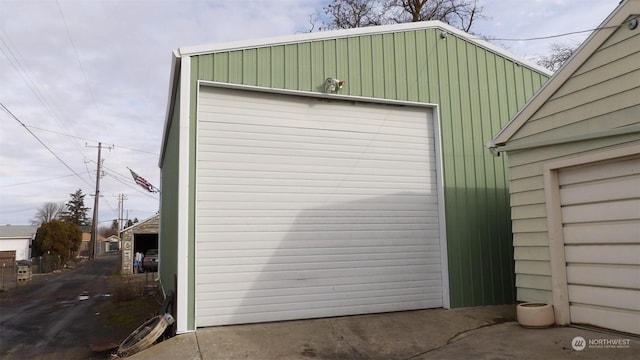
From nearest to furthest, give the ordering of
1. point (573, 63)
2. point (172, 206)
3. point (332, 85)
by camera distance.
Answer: point (573, 63)
point (332, 85)
point (172, 206)

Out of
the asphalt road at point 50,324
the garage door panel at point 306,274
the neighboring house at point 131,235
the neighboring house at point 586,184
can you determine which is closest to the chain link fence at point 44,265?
the neighboring house at point 131,235

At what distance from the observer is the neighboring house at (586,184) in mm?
5246

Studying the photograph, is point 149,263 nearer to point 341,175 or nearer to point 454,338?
point 341,175

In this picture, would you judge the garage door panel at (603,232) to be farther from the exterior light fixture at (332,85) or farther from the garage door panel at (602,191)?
the exterior light fixture at (332,85)

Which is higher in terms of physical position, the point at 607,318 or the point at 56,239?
the point at 56,239

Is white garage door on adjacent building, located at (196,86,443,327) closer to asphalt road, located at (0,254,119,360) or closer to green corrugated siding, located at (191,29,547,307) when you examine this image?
green corrugated siding, located at (191,29,547,307)

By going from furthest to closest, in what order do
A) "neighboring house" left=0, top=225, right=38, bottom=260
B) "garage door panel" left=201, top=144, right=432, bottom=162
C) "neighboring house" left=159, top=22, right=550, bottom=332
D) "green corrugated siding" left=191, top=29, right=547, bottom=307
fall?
1. "neighboring house" left=0, top=225, right=38, bottom=260
2. "green corrugated siding" left=191, top=29, right=547, bottom=307
3. "garage door panel" left=201, top=144, right=432, bottom=162
4. "neighboring house" left=159, top=22, right=550, bottom=332

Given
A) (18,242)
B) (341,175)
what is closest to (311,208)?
(341,175)

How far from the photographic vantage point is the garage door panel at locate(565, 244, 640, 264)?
518 cm

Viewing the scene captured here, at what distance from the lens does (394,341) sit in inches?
247

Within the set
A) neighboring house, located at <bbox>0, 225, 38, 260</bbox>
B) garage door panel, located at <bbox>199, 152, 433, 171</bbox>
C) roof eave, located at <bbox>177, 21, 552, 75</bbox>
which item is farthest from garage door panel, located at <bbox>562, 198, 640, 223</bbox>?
neighboring house, located at <bbox>0, 225, 38, 260</bbox>

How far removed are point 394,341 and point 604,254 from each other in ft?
9.37

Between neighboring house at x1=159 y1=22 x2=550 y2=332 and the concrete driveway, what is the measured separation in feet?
1.62

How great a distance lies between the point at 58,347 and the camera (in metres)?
8.59
